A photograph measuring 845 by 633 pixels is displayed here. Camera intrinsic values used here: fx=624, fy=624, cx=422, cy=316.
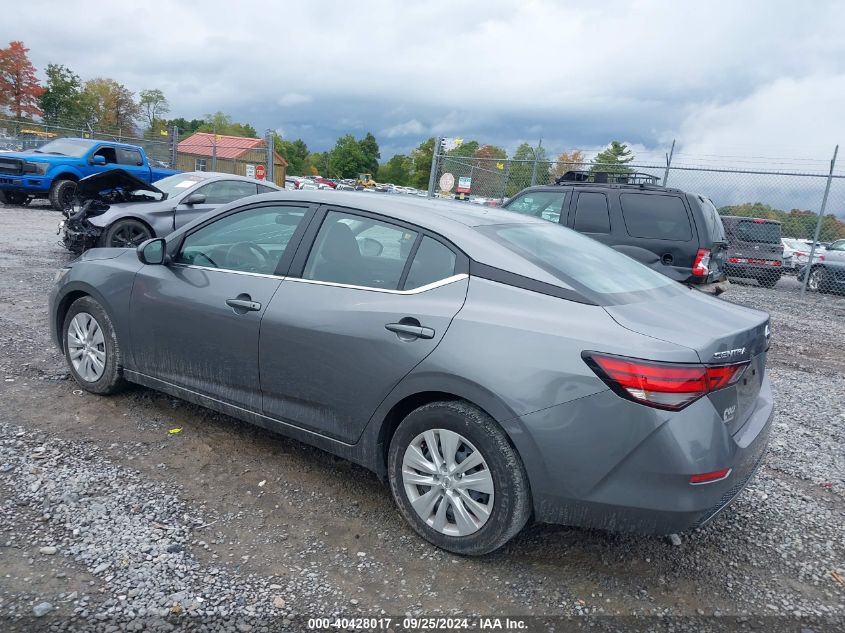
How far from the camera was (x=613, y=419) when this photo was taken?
7.73ft

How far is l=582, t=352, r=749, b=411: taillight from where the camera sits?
7.64 ft

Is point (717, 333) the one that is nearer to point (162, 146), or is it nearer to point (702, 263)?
point (702, 263)

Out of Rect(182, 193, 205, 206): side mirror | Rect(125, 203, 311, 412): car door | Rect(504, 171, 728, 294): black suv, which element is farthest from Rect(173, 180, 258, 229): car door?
Rect(125, 203, 311, 412): car door

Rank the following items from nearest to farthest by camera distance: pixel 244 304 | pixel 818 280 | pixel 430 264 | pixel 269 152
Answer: pixel 430 264
pixel 244 304
pixel 818 280
pixel 269 152

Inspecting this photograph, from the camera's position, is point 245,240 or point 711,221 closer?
point 245,240

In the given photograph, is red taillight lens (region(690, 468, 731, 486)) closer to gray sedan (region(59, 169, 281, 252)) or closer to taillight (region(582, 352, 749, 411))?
taillight (region(582, 352, 749, 411))

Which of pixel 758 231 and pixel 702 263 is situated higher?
pixel 758 231

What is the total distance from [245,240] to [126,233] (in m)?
6.02

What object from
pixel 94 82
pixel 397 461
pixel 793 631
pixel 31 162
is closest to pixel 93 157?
pixel 31 162

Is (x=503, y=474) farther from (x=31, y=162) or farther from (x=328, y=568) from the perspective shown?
(x=31, y=162)

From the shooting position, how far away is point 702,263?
24.5 ft

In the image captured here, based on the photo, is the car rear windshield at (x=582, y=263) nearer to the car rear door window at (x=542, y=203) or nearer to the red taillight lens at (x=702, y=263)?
the red taillight lens at (x=702, y=263)

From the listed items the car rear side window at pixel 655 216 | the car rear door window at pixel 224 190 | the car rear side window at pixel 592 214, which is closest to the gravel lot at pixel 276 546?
the car rear side window at pixel 655 216

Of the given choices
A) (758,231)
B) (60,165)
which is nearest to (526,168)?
(758,231)
